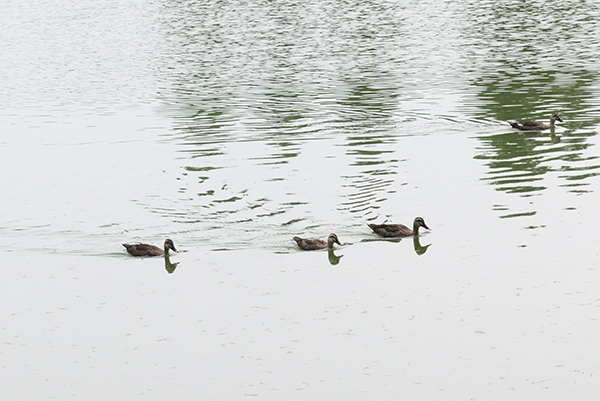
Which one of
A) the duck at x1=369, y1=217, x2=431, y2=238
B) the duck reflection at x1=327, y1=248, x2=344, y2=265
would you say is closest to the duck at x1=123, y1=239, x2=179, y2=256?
the duck reflection at x1=327, y1=248, x2=344, y2=265

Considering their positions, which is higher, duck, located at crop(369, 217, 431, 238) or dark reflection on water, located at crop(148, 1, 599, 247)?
dark reflection on water, located at crop(148, 1, 599, 247)

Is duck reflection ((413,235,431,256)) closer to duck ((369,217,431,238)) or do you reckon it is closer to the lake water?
the lake water

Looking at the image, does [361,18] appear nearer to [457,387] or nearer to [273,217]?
[273,217]

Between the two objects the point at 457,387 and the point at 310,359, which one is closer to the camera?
the point at 457,387

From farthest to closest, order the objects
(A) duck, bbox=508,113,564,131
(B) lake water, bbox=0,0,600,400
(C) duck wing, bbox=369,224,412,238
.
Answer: (A) duck, bbox=508,113,564,131 < (C) duck wing, bbox=369,224,412,238 < (B) lake water, bbox=0,0,600,400

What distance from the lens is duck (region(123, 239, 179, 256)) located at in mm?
19750

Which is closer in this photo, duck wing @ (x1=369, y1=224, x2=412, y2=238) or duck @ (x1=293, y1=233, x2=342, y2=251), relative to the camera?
duck @ (x1=293, y1=233, x2=342, y2=251)

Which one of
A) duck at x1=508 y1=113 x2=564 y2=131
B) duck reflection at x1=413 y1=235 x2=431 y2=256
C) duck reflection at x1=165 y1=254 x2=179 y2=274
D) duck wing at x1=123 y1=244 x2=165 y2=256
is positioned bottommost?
duck reflection at x1=413 y1=235 x2=431 y2=256

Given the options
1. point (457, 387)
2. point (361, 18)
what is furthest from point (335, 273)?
point (361, 18)

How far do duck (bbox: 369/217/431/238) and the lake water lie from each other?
0.27 metres

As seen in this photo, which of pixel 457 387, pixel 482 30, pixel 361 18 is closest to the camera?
pixel 457 387

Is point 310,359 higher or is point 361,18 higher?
point 361,18

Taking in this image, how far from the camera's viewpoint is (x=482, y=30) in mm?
60156

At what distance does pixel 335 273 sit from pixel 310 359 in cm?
405
